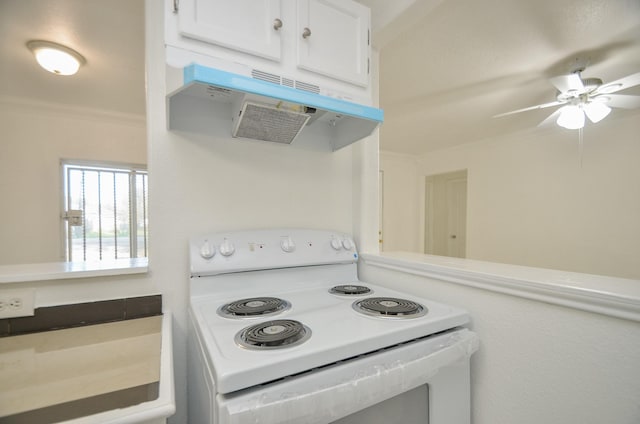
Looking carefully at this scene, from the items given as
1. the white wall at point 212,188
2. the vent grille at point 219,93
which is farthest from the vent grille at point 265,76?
the white wall at point 212,188

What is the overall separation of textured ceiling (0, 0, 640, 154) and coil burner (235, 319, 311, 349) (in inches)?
54.6

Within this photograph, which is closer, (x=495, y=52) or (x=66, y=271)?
(x=66, y=271)

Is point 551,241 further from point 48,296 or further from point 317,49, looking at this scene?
point 48,296

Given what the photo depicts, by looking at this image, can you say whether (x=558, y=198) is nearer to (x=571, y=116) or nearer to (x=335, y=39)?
(x=571, y=116)

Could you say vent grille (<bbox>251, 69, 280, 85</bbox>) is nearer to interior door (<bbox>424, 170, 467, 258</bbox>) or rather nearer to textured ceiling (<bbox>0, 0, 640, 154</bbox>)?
textured ceiling (<bbox>0, 0, 640, 154</bbox>)

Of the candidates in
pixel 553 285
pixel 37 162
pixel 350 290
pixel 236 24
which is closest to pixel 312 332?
pixel 350 290

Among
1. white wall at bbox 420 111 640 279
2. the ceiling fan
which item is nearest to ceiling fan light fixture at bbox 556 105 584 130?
the ceiling fan

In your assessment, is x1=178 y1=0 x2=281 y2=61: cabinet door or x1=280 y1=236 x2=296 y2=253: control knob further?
x1=280 y1=236 x2=296 y2=253: control knob

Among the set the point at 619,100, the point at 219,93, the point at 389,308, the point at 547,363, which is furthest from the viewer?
the point at 619,100

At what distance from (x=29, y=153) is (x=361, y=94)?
10.5 ft

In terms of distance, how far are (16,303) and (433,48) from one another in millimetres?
2470

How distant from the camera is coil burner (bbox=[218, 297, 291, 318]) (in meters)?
0.81

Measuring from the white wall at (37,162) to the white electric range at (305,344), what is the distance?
8.60ft

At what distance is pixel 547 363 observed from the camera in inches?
28.5
